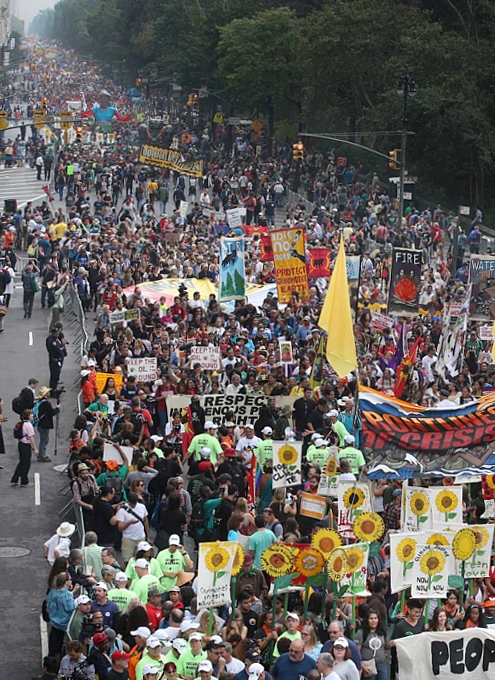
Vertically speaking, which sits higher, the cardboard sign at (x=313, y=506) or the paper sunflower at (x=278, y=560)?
the paper sunflower at (x=278, y=560)

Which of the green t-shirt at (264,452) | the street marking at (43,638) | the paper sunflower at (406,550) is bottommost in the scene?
the street marking at (43,638)

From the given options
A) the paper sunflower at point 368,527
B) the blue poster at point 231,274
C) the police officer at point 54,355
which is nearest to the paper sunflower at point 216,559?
the paper sunflower at point 368,527

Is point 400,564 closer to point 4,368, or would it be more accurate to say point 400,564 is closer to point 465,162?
point 4,368

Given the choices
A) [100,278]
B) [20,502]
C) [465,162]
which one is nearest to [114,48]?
[465,162]

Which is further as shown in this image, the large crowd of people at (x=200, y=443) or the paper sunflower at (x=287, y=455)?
the paper sunflower at (x=287, y=455)

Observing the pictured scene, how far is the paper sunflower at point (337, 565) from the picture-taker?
13.7 m

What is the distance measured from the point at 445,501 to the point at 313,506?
1912mm

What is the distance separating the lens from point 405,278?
25.6m

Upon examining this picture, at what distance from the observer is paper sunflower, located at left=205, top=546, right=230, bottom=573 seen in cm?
1349

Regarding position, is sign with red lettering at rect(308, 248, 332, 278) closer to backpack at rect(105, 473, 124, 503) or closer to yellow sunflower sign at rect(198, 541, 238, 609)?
backpack at rect(105, 473, 124, 503)

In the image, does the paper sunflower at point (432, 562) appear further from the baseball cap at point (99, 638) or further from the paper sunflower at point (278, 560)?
the baseball cap at point (99, 638)

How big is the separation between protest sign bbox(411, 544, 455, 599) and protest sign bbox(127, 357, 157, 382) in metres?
9.42

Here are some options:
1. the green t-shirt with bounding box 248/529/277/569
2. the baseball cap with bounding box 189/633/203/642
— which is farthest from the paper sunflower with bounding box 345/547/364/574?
the baseball cap with bounding box 189/633/203/642

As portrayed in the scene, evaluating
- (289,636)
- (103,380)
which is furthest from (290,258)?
(289,636)
